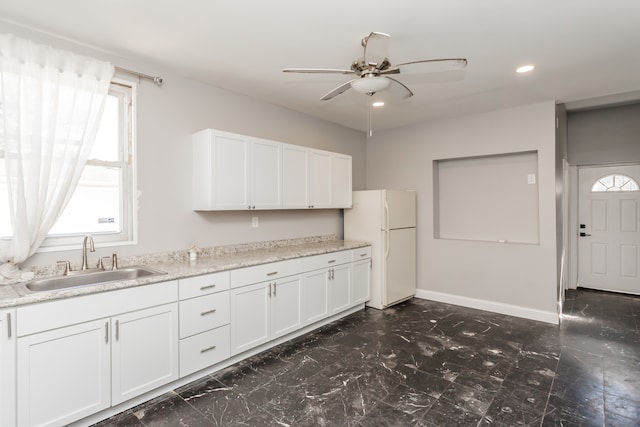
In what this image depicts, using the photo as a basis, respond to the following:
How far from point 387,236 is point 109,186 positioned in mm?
3164

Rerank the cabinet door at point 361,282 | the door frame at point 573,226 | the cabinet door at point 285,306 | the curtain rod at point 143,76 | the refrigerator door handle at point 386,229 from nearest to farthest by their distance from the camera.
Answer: the curtain rod at point 143,76 < the cabinet door at point 285,306 < the cabinet door at point 361,282 < the refrigerator door handle at point 386,229 < the door frame at point 573,226

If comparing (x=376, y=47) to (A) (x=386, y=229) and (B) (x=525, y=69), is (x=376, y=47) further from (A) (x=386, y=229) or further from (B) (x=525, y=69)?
(A) (x=386, y=229)

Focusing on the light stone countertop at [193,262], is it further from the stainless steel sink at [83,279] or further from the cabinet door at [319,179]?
the cabinet door at [319,179]

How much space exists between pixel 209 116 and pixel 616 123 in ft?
18.8

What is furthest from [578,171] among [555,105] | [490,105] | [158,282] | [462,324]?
[158,282]

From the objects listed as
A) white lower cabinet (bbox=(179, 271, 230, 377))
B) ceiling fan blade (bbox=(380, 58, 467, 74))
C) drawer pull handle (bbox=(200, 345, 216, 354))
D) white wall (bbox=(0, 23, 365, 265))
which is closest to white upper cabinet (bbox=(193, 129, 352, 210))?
white wall (bbox=(0, 23, 365, 265))

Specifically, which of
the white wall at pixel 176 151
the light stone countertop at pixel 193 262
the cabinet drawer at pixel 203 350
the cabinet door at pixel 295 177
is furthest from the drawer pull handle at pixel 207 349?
the cabinet door at pixel 295 177

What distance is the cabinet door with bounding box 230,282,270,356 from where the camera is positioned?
2.86 meters

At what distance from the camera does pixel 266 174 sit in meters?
3.53

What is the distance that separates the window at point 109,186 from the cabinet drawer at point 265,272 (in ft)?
3.13

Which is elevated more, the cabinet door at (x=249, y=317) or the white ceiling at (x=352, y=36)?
the white ceiling at (x=352, y=36)

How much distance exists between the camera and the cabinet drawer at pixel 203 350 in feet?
8.26

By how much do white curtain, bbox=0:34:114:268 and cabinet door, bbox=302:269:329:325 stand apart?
225cm

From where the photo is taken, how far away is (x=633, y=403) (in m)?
2.30
